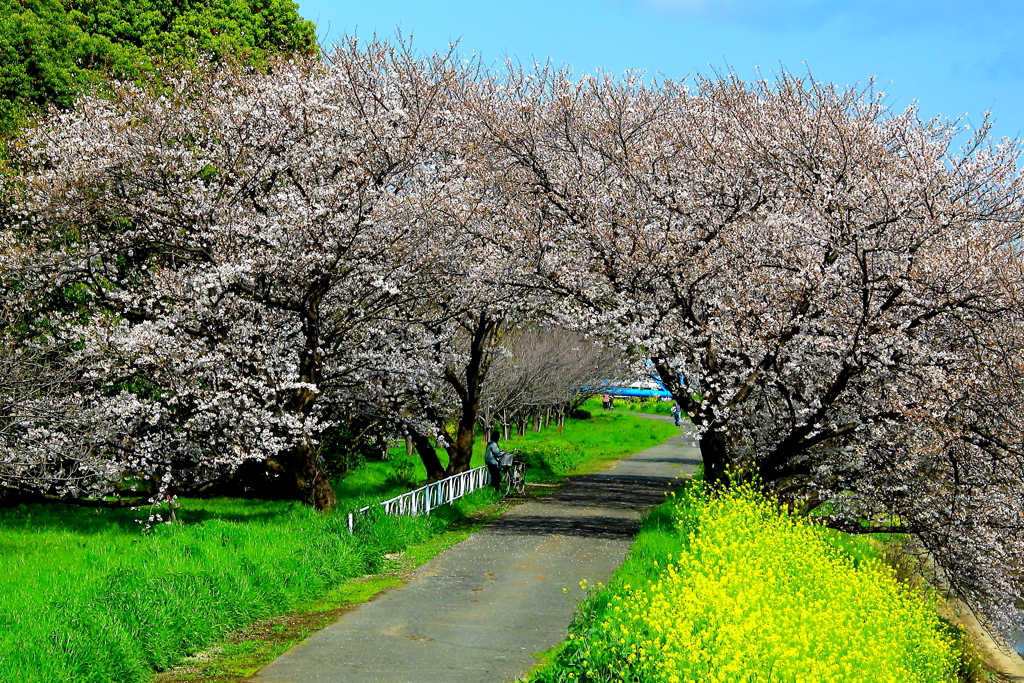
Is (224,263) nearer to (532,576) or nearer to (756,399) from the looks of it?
(532,576)

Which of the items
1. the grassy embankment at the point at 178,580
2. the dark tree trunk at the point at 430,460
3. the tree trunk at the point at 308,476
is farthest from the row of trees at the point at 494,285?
the dark tree trunk at the point at 430,460

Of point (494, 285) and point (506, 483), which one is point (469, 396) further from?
point (494, 285)

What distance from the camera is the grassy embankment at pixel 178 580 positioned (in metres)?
7.91

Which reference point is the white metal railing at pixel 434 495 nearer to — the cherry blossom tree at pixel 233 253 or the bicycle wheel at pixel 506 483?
the bicycle wheel at pixel 506 483

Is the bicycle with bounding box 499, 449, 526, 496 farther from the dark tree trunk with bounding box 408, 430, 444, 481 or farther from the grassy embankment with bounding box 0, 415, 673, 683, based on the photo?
the grassy embankment with bounding box 0, 415, 673, 683

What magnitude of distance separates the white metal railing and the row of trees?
1362mm

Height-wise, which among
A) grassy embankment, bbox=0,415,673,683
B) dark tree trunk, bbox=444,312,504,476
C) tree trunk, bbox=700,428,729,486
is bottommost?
grassy embankment, bbox=0,415,673,683

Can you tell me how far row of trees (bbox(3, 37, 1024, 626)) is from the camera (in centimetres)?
1516

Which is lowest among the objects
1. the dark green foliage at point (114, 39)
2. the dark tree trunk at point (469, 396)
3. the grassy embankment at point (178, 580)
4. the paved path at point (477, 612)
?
the paved path at point (477, 612)

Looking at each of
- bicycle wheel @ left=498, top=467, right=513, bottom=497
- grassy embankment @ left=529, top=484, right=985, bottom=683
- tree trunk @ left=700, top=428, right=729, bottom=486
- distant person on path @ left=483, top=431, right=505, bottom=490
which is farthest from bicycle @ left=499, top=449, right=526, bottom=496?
grassy embankment @ left=529, top=484, right=985, bottom=683

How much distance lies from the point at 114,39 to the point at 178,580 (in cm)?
2525

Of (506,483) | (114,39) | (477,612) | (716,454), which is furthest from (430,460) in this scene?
(114,39)

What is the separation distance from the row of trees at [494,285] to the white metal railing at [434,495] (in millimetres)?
1362

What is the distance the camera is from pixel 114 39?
29.9 m
